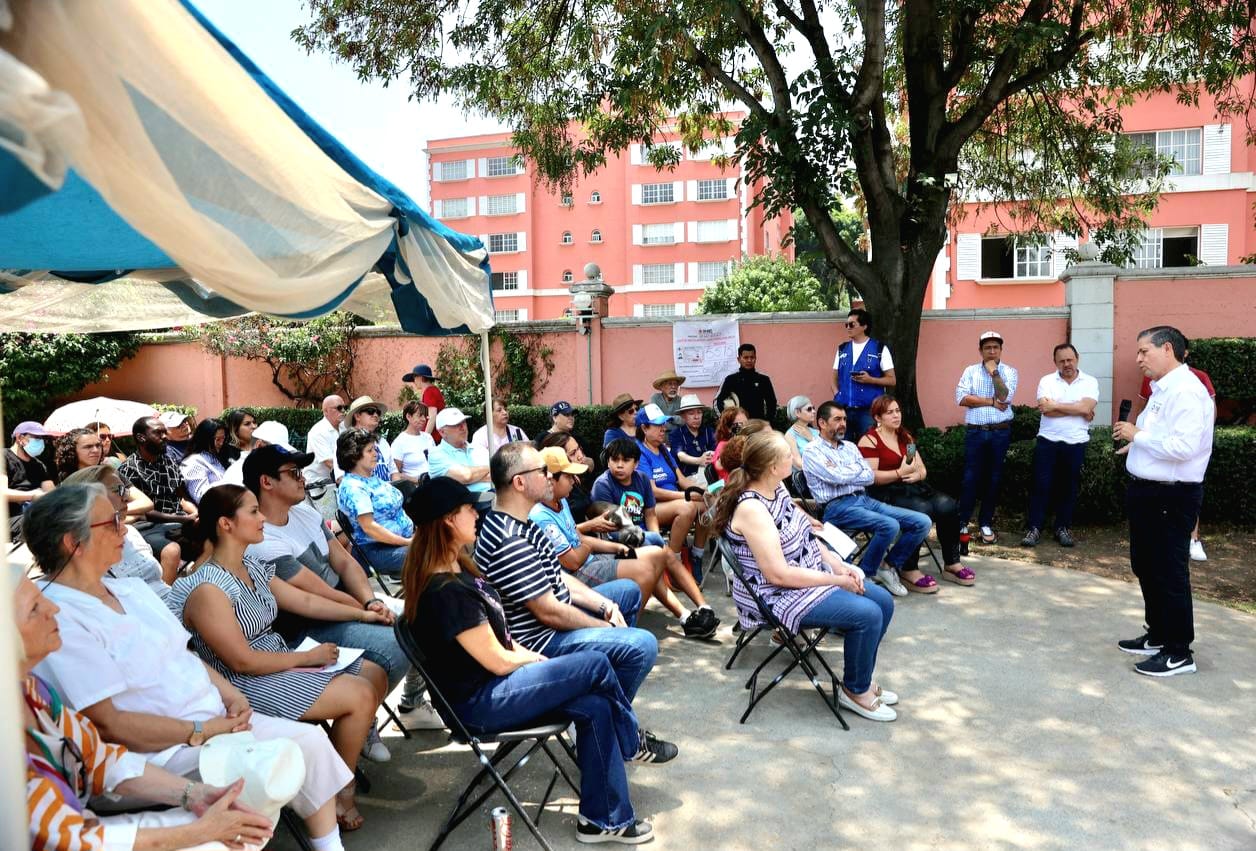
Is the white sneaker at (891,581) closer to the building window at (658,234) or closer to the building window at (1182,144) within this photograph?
the building window at (1182,144)

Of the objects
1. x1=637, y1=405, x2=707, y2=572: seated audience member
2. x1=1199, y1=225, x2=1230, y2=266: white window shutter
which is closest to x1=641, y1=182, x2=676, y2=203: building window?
x1=1199, y1=225, x2=1230, y2=266: white window shutter

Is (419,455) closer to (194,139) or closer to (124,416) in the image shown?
(124,416)

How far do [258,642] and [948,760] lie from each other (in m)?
3.10

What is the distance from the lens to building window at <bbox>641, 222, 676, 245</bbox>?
45.8 metres

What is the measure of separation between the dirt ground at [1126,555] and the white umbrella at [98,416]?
713 centimetres

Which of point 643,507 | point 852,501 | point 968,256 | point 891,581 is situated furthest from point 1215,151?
point 643,507

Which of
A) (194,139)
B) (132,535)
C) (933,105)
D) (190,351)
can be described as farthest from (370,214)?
(190,351)

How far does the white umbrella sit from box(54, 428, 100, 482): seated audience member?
474mm

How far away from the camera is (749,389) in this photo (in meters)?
10.4

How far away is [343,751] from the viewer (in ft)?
11.5

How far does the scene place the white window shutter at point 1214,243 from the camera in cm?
2366

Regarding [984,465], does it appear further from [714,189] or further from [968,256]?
[714,189]

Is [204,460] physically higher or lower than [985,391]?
lower

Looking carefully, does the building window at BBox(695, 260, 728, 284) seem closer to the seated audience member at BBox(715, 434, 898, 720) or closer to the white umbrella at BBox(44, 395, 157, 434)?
the white umbrella at BBox(44, 395, 157, 434)
